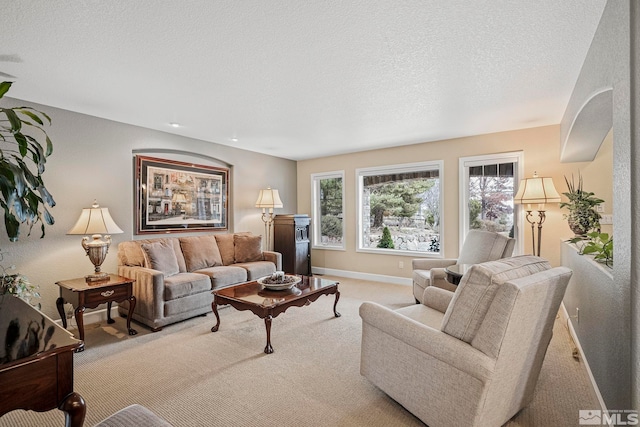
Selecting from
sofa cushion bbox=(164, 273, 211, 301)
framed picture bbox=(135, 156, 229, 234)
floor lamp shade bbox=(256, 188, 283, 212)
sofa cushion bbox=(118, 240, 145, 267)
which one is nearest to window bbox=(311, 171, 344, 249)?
floor lamp shade bbox=(256, 188, 283, 212)

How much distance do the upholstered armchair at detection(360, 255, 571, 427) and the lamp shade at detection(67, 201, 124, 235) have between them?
301cm

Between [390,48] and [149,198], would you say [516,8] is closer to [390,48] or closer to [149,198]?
[390,48]

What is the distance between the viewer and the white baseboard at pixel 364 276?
17.5 ft

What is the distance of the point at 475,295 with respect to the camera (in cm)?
157

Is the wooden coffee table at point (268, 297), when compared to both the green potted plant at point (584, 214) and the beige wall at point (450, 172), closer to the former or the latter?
the beige wall at point (450, 172)

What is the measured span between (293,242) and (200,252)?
179cm

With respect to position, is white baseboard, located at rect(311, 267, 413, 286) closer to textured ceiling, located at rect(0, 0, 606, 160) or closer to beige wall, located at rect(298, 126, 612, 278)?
beige wall, located at rect(298, 126, 612, 278)

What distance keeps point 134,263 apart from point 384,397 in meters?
3.15

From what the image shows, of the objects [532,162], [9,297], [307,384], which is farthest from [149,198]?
[532,162]

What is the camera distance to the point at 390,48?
87.3 inches

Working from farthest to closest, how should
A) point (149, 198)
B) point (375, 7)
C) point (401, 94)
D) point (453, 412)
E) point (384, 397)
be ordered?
point (149, 198)
point (401, 94)
point (384, 397)
point (375, 7)
point (453, 412)

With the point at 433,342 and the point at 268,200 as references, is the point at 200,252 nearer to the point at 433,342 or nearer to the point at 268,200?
the point at 268,200

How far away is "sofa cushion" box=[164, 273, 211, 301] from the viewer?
3426 millimetres

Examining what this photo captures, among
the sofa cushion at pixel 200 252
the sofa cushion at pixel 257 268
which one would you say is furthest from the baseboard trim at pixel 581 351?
the sofa cushion at pixel 200 252
